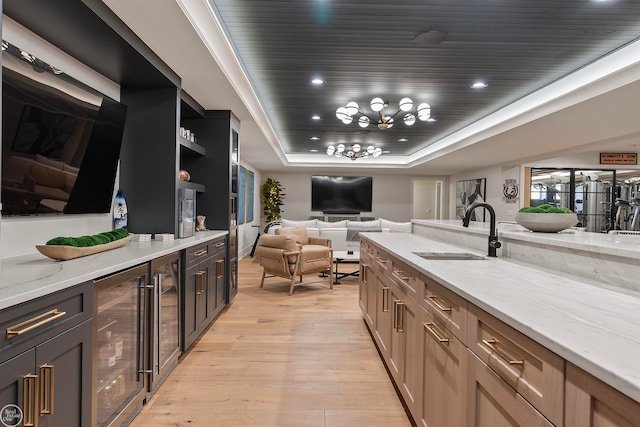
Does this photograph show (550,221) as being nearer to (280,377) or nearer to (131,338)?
(280,377)

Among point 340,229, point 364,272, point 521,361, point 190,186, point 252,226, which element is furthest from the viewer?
point 252,226

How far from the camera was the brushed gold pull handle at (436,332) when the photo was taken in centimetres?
140

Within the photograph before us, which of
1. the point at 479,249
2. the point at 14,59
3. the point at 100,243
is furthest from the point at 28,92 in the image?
the point at 479,249

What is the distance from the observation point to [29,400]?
115cm

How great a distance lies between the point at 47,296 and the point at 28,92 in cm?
120

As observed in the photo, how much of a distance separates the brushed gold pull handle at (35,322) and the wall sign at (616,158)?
9.69m

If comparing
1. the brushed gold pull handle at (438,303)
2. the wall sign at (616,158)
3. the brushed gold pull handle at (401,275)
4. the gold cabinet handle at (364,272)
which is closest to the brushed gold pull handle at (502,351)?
the brushed gold pull handle at (438,303)

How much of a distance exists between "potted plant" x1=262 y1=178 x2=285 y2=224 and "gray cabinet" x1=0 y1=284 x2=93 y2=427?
27.9ft

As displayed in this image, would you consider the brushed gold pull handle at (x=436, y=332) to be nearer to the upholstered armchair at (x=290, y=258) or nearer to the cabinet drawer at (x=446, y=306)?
the cabinet drawer at (x=446, y=306)

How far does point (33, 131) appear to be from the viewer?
1872 mm

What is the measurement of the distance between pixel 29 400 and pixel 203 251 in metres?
1.98

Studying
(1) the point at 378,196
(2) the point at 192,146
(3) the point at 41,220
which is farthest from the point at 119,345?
(1) the point at 378,196

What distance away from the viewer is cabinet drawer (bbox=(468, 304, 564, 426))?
785 millimetres

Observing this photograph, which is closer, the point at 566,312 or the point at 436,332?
the point at 566,312
